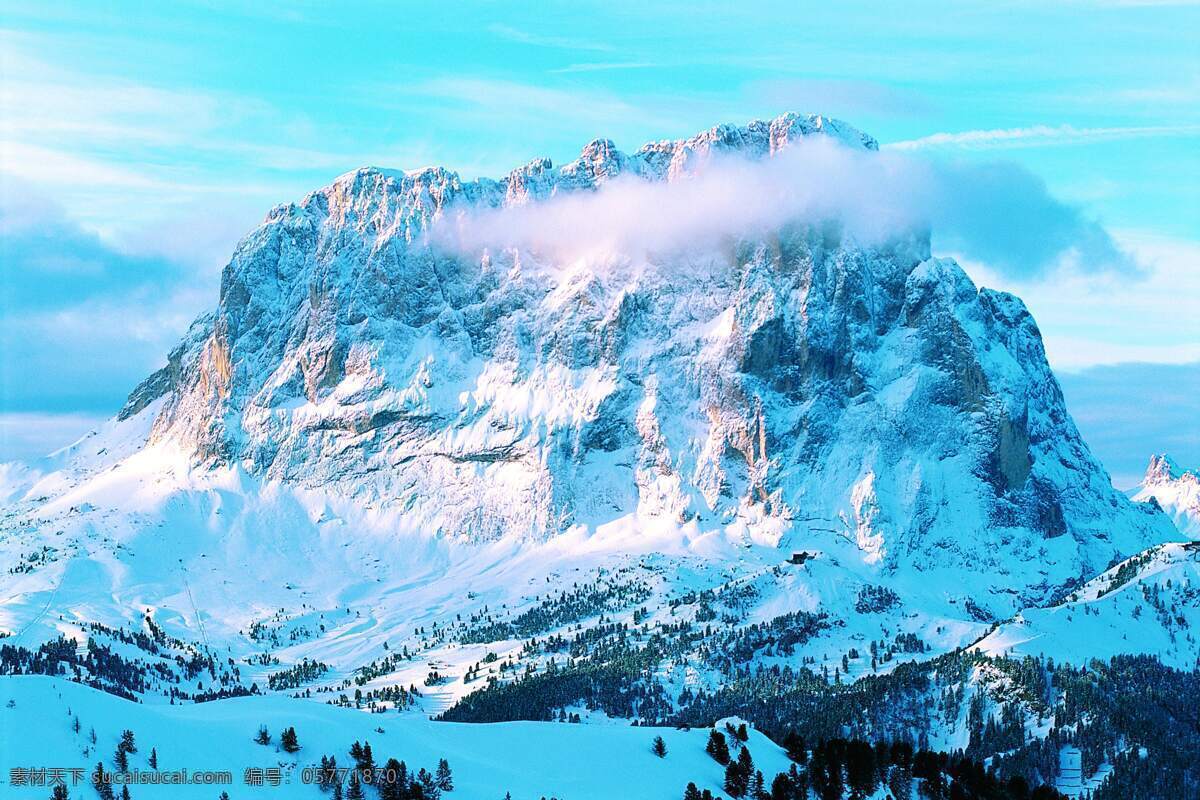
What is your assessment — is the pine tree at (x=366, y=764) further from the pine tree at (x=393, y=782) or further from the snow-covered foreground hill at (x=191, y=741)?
the snow-covered foreground hill at (x=191, y=741)

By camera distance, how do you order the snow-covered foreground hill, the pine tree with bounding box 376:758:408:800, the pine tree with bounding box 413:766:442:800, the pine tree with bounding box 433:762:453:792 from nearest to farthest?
the snow-covered foreground hill, the pine tree with bounding box 376:758:408:800, the pine tree with bounding box 413:766:442:800, the pine tree with bounding box 433:762:453:792

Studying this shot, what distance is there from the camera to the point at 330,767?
180m

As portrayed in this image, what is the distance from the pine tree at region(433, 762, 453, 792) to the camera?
7411 inches

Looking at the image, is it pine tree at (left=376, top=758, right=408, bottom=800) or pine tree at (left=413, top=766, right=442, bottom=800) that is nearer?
pine tree at (left=376, top=758, right=408, bottom=800)

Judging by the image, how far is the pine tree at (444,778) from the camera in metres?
188

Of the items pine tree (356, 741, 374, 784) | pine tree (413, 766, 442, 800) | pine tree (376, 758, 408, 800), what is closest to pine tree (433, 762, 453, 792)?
pine tree (413, 766, 442, 800)

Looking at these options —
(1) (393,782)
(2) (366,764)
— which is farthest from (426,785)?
(2) (366,764)

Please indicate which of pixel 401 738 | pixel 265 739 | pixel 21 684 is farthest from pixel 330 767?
pixel 21 684

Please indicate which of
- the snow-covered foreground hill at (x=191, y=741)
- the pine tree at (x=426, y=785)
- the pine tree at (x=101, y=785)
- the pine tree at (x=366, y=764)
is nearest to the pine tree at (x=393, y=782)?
the pine tree at (x=366, y=764)

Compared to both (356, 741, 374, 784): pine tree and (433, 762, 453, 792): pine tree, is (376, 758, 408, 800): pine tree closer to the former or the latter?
(356, 741, 374, 784): pine tree

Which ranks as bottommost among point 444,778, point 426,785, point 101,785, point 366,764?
point 426,785

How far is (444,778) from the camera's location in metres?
189

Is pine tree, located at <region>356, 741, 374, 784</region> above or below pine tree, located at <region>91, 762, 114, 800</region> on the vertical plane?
above

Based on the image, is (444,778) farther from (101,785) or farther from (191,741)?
(101,785)
